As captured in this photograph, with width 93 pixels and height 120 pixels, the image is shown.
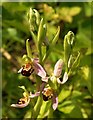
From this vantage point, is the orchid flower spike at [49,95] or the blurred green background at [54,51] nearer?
the orchid flower spike at [49,95]

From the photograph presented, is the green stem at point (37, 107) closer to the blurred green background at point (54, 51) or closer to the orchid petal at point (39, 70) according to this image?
the orchid petal at point (39, 70)

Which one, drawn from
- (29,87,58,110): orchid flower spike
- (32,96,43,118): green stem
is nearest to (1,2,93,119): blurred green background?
(32,96,43,118): green stem

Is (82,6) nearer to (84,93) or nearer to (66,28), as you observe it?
(66,28)

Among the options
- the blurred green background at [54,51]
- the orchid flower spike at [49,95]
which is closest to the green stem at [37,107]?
the orchid flower spike at [49,95]

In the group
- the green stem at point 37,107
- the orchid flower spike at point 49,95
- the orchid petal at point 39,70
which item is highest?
the orchid petal at point 39,70

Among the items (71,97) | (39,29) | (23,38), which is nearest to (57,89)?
(39,29)

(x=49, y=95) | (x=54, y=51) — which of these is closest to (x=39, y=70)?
(x=49, y=95)

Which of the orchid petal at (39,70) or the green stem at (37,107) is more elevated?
the orchid petal at (39,70)

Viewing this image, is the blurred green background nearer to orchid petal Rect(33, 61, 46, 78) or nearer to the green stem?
the green stem
